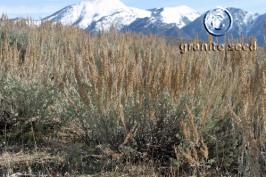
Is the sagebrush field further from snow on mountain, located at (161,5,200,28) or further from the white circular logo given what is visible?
snow on mountain, located at (161,5,200,28)

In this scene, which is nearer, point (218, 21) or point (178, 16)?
point (218, 21)

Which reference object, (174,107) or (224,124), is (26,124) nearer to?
(174,107)

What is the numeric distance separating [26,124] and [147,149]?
4.78 feet

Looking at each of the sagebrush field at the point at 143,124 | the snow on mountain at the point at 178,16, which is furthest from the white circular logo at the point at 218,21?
the snow on mountain at the point at 178,16

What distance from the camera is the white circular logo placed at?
22.8 ft

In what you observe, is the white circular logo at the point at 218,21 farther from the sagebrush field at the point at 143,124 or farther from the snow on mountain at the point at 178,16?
the snow on mountain at the point at 178,16

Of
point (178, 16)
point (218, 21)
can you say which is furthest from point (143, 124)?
point (178, 16)

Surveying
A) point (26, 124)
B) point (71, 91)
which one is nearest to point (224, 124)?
point (71, 91)

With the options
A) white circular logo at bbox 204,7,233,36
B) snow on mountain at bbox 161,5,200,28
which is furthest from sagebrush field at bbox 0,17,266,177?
snow on mountain at bbox 161,5,200,28

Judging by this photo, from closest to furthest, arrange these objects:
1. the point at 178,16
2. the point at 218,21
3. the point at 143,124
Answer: the point at 143,124, the point at 218,21, the point at 178,16

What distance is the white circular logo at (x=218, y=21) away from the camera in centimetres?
695

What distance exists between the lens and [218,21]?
7.38m

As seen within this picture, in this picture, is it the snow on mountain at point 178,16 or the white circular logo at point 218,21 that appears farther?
the snow on mountain at point 178,16

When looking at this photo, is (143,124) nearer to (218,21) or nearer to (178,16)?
(218,21)
